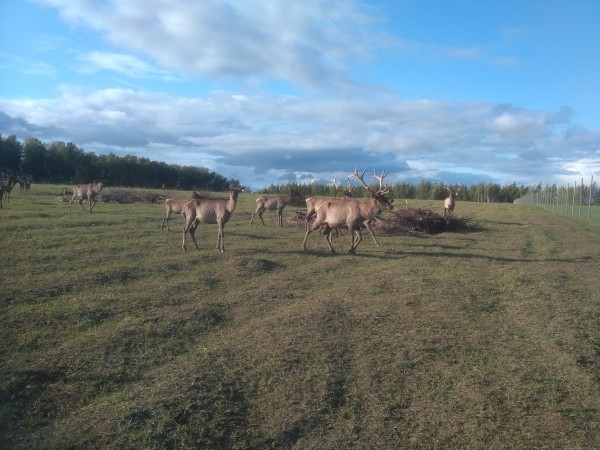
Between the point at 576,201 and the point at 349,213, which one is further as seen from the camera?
the point at 576,201

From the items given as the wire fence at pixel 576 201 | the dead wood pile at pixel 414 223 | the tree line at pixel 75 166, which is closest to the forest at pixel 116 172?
the tree line at pixel 75 166

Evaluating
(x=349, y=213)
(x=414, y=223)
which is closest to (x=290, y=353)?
(x=349, y=213)

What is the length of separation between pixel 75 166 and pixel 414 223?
56581 millimetres

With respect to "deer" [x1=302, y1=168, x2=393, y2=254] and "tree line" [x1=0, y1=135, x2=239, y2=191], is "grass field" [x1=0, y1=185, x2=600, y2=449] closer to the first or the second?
"deer" [x1=302, y1=168, x2=393, y2=254]

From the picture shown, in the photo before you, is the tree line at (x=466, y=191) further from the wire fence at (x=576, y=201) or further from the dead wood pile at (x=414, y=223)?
the dead wood pile at (x=414, y=223)

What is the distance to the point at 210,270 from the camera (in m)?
11.5

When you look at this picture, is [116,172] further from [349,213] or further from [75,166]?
[349,213]

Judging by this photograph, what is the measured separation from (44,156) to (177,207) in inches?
2100

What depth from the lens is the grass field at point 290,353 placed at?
16.5 ft

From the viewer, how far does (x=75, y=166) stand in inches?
2584

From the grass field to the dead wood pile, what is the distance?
22.6 feet

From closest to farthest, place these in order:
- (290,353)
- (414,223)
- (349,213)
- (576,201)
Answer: (290,353), (349,213), (414,223), (576,201)

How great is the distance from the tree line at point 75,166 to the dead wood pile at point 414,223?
42782 millimetres

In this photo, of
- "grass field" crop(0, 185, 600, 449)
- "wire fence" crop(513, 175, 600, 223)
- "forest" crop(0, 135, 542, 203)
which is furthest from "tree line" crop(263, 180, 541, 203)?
"grass field" crop(0, 185, 600, 449)
